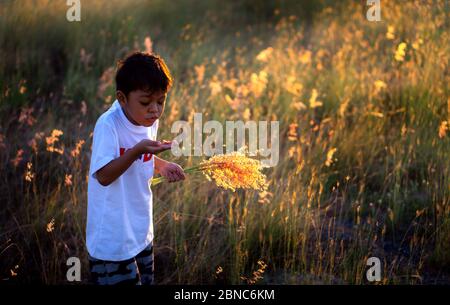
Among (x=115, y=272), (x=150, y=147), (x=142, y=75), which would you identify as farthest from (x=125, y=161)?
(x=115, y=272)

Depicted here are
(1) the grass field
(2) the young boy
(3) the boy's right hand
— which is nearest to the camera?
(3) the boy's right hand

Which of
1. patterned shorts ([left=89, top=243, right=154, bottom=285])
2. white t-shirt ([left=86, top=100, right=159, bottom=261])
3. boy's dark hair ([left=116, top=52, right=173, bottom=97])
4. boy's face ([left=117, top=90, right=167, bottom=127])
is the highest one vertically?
boy's dark hair ([left=116, top=52, right=173, bottom=97])

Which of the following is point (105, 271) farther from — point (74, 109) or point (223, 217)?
point (74, 109)

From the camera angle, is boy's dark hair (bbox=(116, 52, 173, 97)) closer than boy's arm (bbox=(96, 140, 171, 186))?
No

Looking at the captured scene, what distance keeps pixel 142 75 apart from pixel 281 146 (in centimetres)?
241

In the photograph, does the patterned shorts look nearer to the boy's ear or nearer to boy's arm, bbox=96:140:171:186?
boy's arm, bbox=96:140:171:186

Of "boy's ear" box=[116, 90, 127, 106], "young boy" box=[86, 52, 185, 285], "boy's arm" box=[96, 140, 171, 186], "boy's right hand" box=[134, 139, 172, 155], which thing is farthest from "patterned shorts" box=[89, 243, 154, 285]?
"boy's ear" box=[116, 90, 127, 106]

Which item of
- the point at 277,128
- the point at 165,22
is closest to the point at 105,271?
the point at 277,128

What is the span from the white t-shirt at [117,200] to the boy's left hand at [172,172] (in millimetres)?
88

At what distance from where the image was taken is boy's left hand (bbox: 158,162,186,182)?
2484 millimetres

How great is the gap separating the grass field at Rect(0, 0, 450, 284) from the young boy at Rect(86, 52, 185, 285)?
83 cm

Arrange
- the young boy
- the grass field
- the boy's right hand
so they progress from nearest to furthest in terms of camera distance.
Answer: the boy's right hand
the young boy
the grass field
